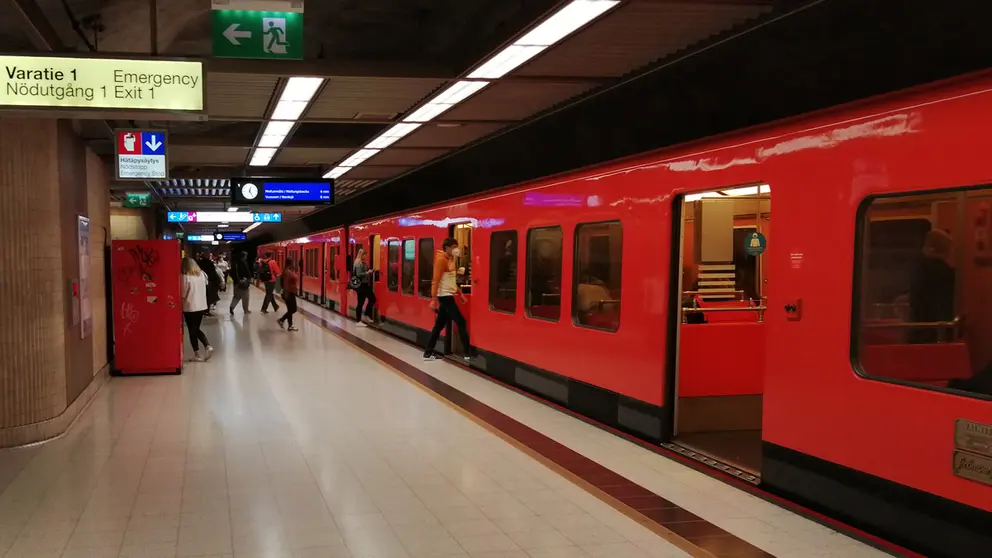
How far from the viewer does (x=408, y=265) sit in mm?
11750

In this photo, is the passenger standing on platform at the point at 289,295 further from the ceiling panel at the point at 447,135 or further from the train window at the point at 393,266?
the ceiling panel at the point at 447,135

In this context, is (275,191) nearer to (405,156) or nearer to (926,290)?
(405,156)

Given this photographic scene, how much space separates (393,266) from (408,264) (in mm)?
1125

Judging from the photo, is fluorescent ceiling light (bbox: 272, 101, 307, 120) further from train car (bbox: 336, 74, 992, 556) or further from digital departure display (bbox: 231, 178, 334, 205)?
digital departure display (bbox: 231, 178, 334, 205)

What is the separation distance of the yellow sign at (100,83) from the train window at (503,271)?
3909 mm

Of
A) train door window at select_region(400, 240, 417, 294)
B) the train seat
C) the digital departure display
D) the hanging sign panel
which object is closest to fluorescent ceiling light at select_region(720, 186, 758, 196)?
the train seat

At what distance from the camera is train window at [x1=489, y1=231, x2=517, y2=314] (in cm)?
775

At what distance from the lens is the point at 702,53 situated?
4.51 m

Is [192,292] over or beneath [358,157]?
beneath

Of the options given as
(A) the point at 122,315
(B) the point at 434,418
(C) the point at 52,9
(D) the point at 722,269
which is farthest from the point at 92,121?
(D) the point at 722,269

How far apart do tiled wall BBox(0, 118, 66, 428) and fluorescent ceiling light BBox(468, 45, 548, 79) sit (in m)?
3.25

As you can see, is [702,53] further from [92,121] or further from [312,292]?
[312,292]

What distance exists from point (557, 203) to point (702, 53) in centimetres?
233

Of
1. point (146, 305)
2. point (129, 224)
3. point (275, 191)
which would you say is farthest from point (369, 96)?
point (129, 224)
